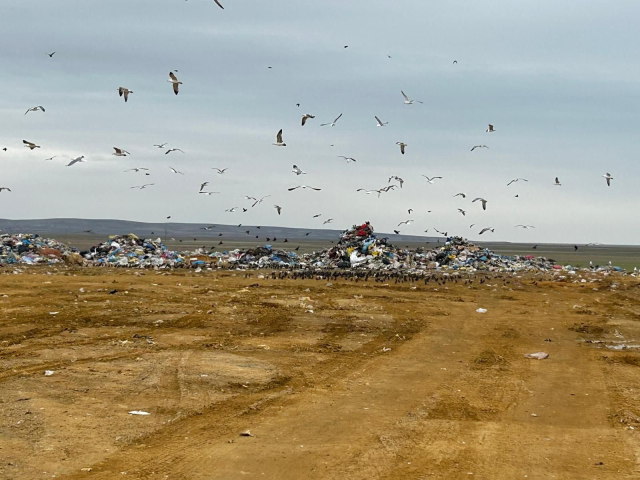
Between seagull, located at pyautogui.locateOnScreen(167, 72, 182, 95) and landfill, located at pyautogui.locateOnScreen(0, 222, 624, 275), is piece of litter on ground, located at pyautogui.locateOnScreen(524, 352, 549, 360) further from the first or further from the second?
landfill, located at pyautogui.locateOnScreen(0, 222, 624, 275)

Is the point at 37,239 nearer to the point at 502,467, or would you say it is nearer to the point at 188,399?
the point at 188,399

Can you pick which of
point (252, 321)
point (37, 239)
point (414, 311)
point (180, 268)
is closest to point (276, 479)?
point (252, 321)

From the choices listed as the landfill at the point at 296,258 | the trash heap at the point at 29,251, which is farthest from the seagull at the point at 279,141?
the trash heap at the point at 29,251

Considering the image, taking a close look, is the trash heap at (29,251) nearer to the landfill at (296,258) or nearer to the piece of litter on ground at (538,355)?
the landfill at (296,258)

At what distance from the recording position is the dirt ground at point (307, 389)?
6.04 m

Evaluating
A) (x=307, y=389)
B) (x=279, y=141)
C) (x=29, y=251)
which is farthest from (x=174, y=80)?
(x=29, y=251)

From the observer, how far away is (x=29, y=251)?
31375 mm

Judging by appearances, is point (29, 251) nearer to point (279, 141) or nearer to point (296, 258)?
point (296, 258)

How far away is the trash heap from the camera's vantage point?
29234 millimetres

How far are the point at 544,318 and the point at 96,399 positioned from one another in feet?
40.3

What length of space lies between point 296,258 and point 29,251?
12.7m

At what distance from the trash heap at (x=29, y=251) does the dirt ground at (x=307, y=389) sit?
12093mm

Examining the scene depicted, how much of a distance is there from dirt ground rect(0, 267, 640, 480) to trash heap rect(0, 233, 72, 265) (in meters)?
12.1

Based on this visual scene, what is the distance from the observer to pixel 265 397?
8.42 m
